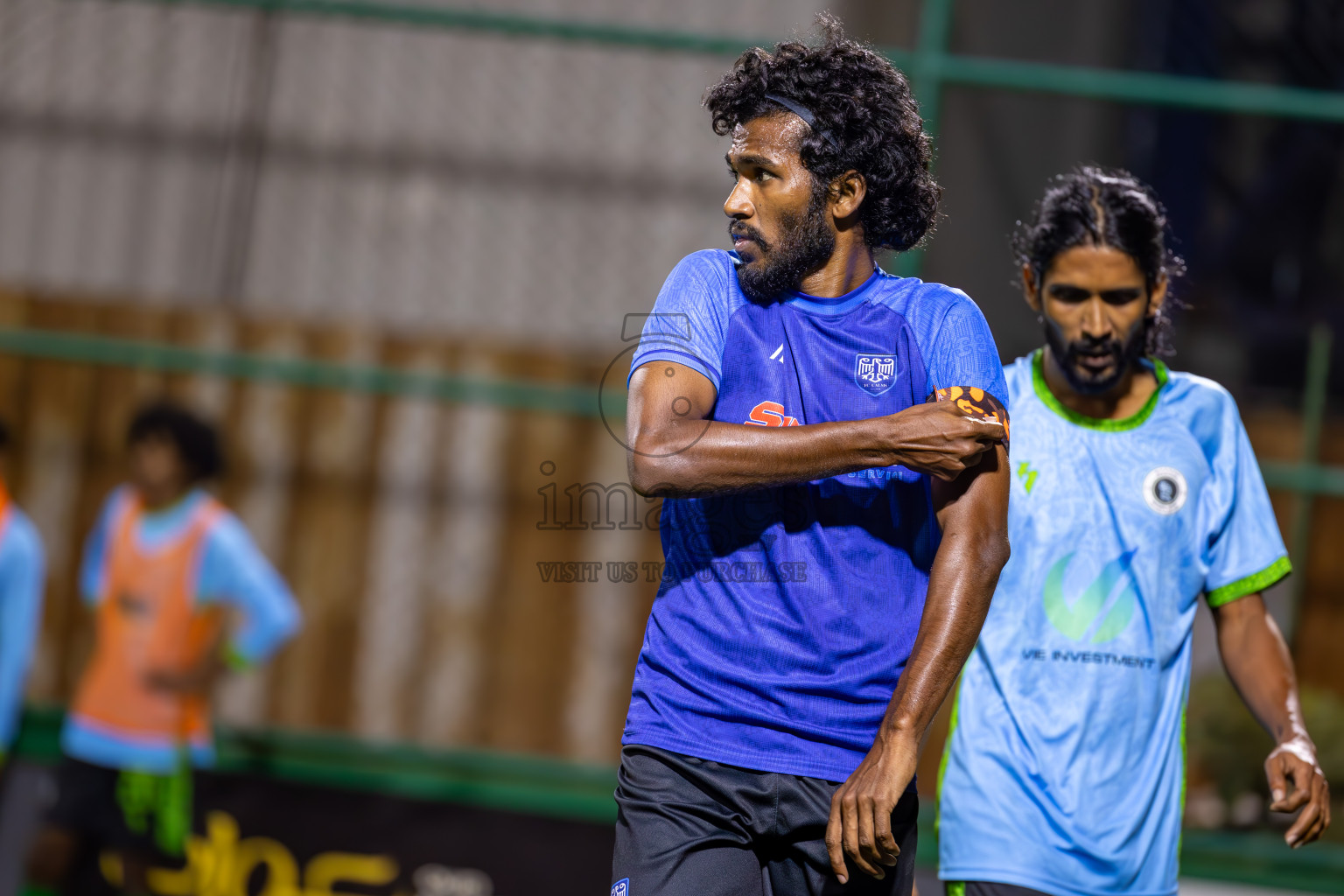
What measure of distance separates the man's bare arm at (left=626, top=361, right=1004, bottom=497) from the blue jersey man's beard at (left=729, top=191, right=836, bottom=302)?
29 cm

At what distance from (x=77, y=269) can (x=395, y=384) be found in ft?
10.8

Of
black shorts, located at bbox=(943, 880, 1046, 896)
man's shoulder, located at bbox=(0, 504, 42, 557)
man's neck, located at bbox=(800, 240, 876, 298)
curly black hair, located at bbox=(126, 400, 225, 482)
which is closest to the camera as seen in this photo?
man's neck, located at bbox=(800, 240, 876, 298)

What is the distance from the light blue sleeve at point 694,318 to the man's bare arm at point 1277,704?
1.49m

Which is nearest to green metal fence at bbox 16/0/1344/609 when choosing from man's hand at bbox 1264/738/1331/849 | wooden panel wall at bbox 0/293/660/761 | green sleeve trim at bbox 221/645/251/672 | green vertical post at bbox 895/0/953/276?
green vertical post at bbox 895/0/953/276

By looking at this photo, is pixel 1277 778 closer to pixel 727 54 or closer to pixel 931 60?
pixel 931 60

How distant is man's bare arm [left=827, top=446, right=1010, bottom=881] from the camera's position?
200 centimetres

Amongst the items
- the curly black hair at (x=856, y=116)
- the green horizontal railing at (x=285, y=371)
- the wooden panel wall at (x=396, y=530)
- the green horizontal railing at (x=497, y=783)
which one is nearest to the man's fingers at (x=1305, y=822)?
the curly black hair at (x=856, y=116)

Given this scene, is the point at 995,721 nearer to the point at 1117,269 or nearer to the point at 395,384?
the point at 1117,269

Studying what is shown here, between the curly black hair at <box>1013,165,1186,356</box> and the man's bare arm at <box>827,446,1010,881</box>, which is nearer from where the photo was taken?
the man's bare arm at <box>827,446,1010,881</box>

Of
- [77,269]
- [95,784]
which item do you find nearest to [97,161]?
[77,269]

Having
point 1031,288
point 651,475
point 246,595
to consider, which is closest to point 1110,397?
point 1031,288

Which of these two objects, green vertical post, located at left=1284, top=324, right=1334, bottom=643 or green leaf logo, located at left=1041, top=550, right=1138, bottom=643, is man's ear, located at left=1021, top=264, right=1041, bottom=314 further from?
green vertical post, located at left=1284, top=324, right=1334, bottom=643

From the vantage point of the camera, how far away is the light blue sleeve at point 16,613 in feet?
16.4

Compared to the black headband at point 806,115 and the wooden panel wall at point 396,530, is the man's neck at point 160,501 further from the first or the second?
the black headband at point 806,115
